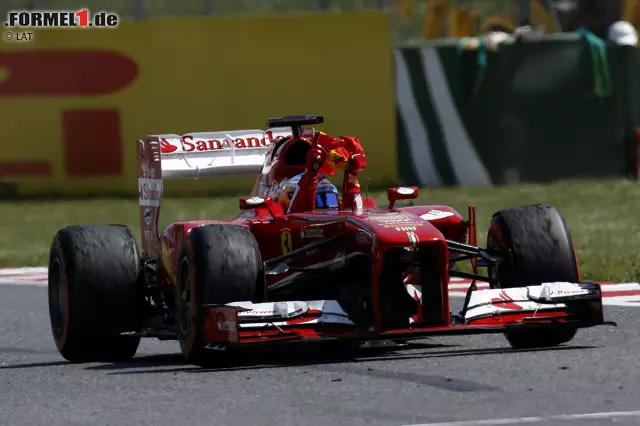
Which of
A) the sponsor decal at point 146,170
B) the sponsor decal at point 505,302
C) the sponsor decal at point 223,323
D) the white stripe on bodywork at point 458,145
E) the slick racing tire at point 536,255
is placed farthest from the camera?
the white stripe on bodywork at point 458,145

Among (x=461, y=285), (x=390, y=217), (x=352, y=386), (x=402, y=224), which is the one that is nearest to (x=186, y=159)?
(x=390, y=217)

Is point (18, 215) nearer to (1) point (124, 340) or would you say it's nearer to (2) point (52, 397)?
(1) point (124, 340)

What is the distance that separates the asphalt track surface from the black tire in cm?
19

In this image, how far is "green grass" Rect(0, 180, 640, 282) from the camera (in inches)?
694

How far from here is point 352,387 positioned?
814 centimetres

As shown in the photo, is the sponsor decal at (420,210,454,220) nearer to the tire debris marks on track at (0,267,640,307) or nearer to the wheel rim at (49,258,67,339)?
the wheel rim at (49,258,67,339)

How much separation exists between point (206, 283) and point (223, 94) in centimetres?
1527

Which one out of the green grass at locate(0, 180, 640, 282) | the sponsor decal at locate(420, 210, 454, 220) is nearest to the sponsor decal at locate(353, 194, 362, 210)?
the sponsor decal at locate(420, 210, 454, 220)

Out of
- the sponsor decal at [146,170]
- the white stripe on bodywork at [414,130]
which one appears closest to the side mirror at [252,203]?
the sponsor decal at [146,170]

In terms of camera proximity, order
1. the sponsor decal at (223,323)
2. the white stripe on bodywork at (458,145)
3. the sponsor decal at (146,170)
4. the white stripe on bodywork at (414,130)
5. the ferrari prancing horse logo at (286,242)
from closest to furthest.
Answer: the sponsor decal at (223,323) → the ferrari prancing horse logo at (286,242) → the sponsor decal at (146,170) → the white stripe on bodywork at (458,145) → the white stripe on bodywork at (414,130)

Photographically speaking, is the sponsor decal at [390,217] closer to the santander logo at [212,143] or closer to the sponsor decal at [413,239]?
the sponsor decal at [413,239]

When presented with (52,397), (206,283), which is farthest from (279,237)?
(52,397)

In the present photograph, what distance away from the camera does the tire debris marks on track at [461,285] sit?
12.7 m

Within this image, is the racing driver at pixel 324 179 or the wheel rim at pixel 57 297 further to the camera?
the wheel rim at pixel 57 297
